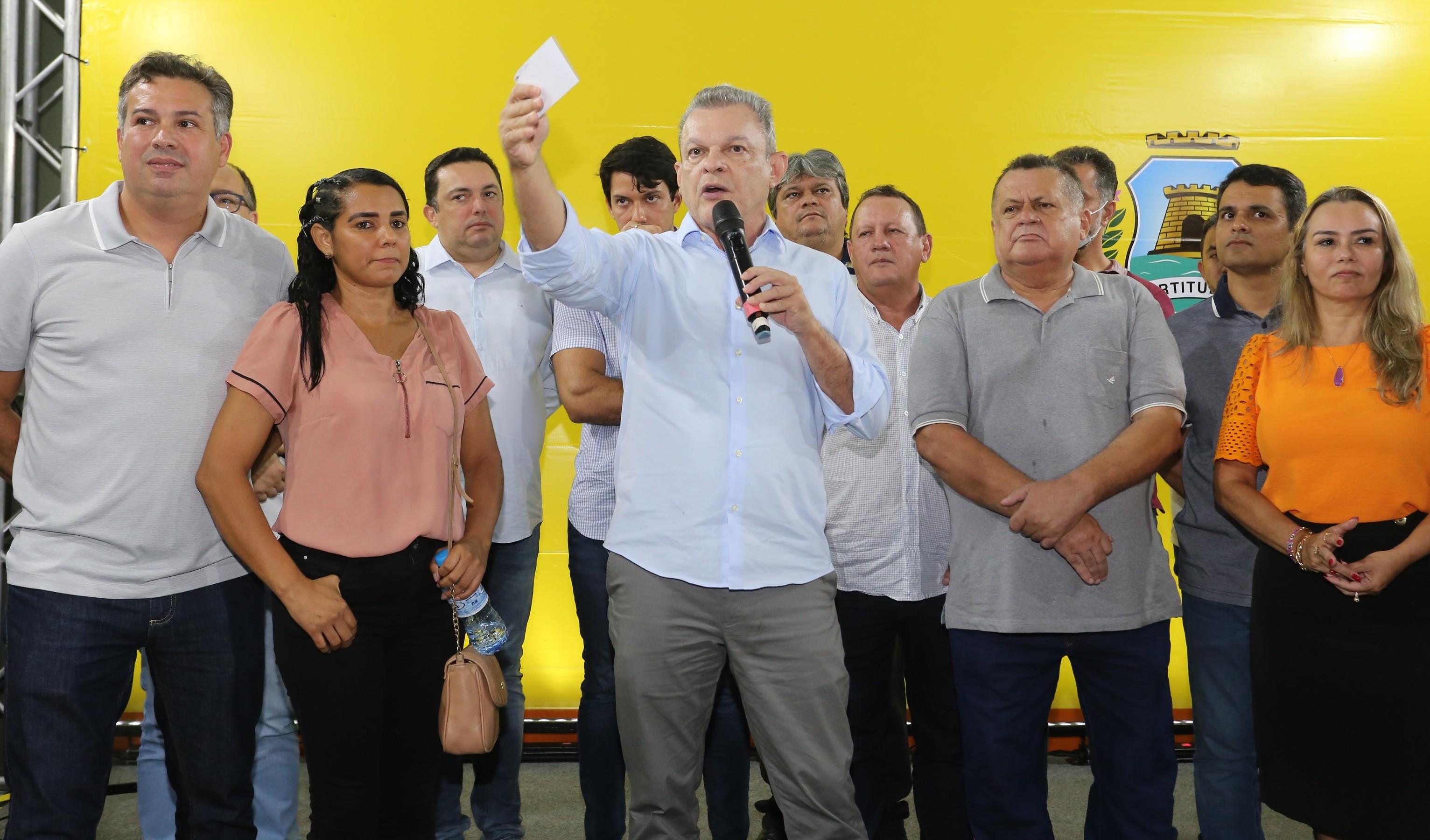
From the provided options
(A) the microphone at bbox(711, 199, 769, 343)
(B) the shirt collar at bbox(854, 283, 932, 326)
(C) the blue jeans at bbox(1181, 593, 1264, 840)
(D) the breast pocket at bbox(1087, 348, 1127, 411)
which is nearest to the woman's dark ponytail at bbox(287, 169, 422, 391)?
(A) the microphone at bbox(711, 199, 769, 343)

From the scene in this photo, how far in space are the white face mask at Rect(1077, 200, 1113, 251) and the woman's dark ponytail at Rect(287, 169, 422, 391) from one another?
194cm

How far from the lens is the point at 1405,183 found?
410cm

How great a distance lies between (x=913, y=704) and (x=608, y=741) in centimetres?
85

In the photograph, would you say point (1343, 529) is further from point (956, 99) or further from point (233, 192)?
point (233, 192)

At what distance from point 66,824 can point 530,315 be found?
5.37 ft

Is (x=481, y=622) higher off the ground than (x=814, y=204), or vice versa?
(x=814, y=204)

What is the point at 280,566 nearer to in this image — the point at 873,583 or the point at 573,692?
the point at 873,583

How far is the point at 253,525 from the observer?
6.22 feet

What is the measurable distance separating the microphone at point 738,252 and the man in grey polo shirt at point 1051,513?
2.55 feet

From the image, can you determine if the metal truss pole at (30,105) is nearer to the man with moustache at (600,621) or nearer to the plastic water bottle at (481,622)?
the man with moustache at (600,621)

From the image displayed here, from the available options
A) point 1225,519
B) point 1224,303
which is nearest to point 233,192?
point 1224,303

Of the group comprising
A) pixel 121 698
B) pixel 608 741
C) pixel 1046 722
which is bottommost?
pixel 608 741

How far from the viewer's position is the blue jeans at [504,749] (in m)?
2.84

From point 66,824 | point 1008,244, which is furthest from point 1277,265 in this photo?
point 66,824
